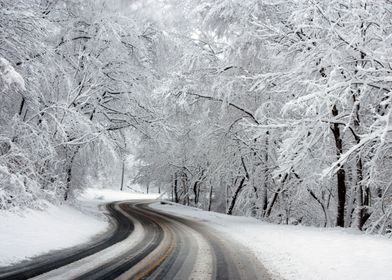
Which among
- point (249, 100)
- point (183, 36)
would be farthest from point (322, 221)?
point (183, 36)

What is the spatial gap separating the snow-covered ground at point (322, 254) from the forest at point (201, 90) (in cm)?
174

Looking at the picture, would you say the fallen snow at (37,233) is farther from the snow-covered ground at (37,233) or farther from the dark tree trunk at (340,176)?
the dark tree trunk at (340,176)

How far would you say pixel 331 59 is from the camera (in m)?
11.1

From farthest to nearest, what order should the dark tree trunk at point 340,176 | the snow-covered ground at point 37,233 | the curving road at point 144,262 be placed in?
the dark tree trunk at point 340,176 → the snow-covered ground at point 37,233 → the curving road at point 144,262

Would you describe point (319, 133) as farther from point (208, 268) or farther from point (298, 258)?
point (208, 268)

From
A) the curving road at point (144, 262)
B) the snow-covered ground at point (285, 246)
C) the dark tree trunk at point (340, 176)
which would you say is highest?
the dark tree trunk at point (340, 176)

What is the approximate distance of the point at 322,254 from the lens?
1057cm

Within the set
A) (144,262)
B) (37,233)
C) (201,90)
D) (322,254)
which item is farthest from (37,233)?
(201,90)

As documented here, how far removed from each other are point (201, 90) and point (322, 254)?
1114 centimetres

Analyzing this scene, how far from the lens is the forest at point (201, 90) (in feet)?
36.2

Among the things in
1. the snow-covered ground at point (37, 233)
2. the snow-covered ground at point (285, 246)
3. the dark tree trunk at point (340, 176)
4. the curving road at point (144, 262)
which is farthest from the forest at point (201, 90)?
the curving road at point (144, 262)

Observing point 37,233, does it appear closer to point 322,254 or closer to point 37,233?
point 37,233

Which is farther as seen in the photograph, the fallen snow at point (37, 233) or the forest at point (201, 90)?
the forest at point (201, 90)

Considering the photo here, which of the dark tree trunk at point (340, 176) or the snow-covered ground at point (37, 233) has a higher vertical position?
the dark tree trunk at point (340, 176)
